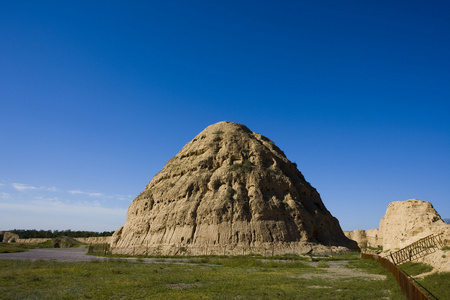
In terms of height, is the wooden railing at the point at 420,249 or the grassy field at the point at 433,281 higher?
the wooden railing at the point at 420,249

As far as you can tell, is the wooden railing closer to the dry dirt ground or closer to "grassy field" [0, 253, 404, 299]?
the dry dirt ground

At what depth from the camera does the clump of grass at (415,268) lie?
649 inches

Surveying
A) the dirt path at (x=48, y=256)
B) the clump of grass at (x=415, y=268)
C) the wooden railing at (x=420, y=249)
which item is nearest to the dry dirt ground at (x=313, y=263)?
the dirt path at (x=48, y=256)

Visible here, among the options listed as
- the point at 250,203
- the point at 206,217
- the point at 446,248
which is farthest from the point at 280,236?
the point at 446,248

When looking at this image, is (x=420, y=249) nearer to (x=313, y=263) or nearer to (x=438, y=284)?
(x=438, y=284)

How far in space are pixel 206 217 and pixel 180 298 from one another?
1155 inches

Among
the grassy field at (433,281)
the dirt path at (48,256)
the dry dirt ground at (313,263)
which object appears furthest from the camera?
the dirt path at (48,256)

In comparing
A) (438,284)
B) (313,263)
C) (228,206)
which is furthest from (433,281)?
(228,206)

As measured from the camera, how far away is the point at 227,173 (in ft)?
146

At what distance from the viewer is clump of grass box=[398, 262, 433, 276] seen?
1648 cm

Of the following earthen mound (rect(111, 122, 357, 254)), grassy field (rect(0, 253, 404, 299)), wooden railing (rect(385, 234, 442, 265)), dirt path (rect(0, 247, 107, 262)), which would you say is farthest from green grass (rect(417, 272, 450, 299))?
dirt path (rect(0, 247, 107, 262))

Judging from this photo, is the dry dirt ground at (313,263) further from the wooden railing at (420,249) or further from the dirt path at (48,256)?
the wooden railing at (420,249)

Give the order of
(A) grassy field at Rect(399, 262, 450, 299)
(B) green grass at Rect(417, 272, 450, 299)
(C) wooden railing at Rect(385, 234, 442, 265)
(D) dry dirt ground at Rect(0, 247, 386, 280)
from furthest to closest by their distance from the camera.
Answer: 1. (C) wooden railing at Rect(385, 234, 442, 265)
2. (D) dry dirt ground at Rect(0, 247, 386, 280)
3. (A) grassy field at Rect(399, 262, 450, 299)
4. (B) green grass at Rect(417, 272, 450, 299)

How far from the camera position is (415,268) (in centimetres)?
1764
